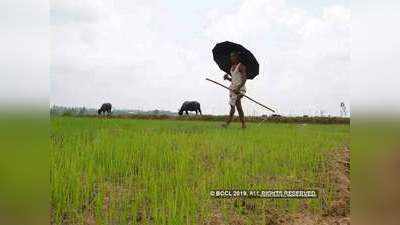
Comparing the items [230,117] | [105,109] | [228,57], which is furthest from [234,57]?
[105,109]

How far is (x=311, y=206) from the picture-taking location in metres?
4.84

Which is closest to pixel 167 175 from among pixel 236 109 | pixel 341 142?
pixel 236 109

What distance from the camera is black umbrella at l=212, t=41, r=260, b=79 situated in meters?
4.91

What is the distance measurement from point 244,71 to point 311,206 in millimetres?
1201

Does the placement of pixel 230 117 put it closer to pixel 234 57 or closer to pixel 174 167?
pixel 234 57

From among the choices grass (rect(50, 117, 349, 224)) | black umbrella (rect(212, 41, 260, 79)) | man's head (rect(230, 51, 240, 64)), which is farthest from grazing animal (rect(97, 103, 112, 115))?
man's head (rect(230, 51, 240, 64))

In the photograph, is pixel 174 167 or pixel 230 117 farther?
pixel 230 117

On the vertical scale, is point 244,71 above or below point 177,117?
above

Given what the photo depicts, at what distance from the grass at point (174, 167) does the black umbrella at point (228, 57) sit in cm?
46

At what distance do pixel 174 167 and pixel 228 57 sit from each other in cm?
98

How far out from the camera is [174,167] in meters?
4.89

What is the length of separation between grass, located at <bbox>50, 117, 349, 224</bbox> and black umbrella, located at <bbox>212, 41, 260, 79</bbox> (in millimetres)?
457

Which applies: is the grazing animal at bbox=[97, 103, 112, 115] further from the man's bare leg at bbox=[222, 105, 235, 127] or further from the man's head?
the man's head
